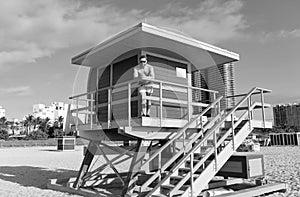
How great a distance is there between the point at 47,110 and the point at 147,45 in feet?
628

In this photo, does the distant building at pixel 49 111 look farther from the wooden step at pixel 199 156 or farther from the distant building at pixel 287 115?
the wooden step at pixel 199 156

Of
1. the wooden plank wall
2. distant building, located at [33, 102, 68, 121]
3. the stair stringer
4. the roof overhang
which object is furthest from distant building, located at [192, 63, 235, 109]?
distant building, located at [33, 102, 68, 121]

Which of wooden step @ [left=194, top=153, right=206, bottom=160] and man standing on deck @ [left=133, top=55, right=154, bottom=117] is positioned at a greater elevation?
man standing on deck @ [left=133, top=55, right=154, bottom=117]

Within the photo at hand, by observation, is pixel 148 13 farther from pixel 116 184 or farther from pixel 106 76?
pixel 116 184

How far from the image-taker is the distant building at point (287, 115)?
7775 centimetres

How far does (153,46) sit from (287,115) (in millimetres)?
81818

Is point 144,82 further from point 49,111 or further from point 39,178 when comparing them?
point 49,111

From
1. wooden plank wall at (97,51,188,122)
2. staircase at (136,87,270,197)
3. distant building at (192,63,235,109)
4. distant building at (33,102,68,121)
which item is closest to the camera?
staircase at (136,87,270,197)

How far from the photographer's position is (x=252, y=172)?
829cm

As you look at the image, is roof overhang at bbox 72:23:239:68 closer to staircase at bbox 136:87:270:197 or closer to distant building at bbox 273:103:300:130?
staircase at bbox 136:87:270:197

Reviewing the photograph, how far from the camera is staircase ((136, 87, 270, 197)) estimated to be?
21.1ft

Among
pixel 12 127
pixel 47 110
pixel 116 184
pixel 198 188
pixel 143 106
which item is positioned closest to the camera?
pixel 198 188

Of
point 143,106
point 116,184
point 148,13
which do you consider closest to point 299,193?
point 143,106

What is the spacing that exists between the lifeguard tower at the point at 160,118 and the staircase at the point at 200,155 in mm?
25
